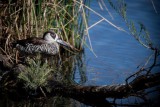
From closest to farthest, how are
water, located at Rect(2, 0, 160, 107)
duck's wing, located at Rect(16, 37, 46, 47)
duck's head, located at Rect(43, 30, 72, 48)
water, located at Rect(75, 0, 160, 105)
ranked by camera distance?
water, located at Rect(2, 0, 160, 107)
duck's wing, located at Rect(16, 37, 46, 47)
water, located at Rect(75, 0, 160, 105)
duck's head, located at Rect(43, 30, 72, 48)

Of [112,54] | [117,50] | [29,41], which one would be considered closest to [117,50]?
[117,50]

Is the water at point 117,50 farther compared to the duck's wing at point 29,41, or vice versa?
the water at point 117,50

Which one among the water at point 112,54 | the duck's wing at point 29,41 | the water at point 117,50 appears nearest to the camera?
the water at point 112,54

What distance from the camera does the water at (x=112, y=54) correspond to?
786 centimetres

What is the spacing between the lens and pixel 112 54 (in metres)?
9.45

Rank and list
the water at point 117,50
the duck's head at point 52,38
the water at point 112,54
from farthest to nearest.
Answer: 1. the duck's head at point 52,38
2. the water at point 117,50
3. the water at point 112,54

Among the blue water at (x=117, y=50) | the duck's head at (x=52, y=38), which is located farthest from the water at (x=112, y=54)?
the duck's head at (x=52, y=38)

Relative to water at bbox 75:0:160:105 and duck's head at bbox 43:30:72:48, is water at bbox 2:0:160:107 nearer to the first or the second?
water at bbox 75:0:160:105

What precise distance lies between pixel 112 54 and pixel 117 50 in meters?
0.27

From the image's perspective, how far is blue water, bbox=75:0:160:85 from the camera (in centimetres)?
822

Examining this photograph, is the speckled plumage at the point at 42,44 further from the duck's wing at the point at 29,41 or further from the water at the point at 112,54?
the water at the point at 112,54

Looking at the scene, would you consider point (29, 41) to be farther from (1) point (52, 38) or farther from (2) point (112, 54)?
(2) point (112, 54)

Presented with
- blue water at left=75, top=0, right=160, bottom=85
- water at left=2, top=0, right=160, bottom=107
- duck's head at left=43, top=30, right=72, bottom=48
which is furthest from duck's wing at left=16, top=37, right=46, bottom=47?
blue water at left=75, top=0, right=160, bottom=85

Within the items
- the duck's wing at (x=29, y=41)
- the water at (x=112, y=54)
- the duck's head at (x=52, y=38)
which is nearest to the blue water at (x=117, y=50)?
the water at (x=112, y=54)
